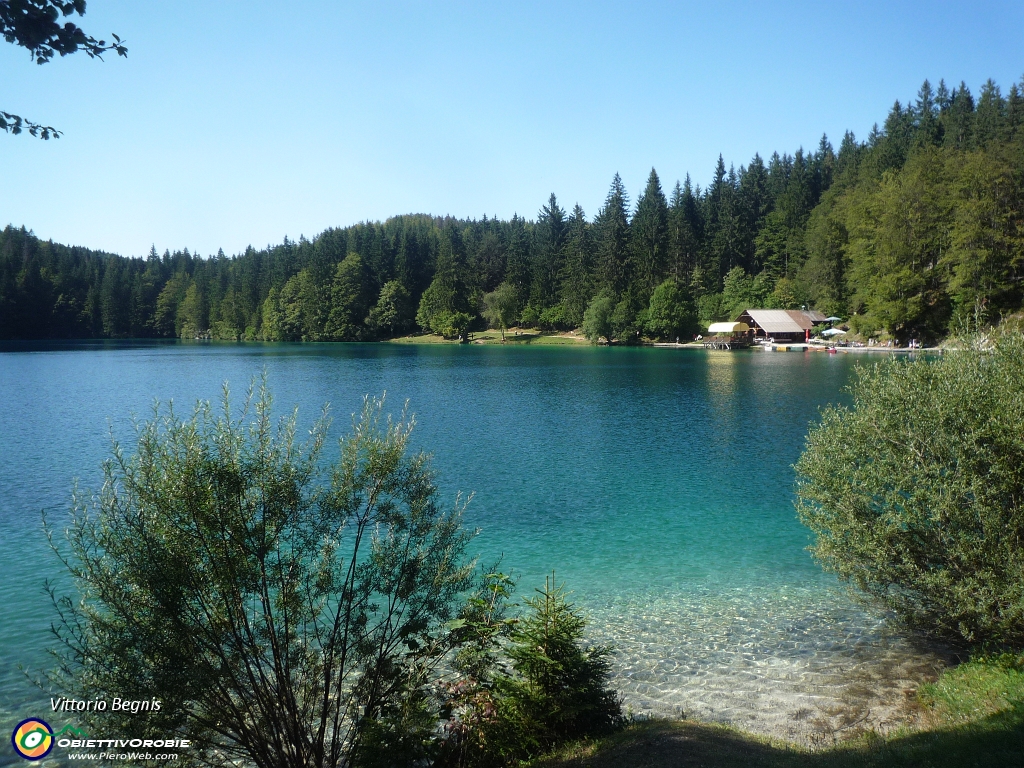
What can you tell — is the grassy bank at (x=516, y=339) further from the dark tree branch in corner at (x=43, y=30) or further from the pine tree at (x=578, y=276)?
the dark tree branch in corner at (x=43, y=30)

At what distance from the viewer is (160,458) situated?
21.7 feet

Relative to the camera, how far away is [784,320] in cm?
9575

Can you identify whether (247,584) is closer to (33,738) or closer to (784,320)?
(33,738)

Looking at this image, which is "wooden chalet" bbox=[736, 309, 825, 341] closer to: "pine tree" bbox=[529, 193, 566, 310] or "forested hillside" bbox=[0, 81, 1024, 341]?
"forested hillside" bbox=[0, 81, 1024, 341]

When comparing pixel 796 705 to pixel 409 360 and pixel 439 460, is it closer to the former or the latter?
pixel 439 460

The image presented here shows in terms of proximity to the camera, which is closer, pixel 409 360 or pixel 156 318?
pixel 409 360

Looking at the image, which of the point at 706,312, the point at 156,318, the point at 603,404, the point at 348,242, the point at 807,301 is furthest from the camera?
the point at 156,318

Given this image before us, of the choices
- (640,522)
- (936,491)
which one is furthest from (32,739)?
(640,522)

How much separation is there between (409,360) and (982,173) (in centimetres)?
7103

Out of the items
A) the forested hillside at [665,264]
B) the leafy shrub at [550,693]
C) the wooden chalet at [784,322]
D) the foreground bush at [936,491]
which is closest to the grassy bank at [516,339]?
the forested hillside at [665,264]

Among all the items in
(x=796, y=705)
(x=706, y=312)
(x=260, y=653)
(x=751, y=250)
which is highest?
(x=751, y=250)

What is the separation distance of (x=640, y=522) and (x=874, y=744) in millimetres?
11692

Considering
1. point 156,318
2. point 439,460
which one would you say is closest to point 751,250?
point 439,460

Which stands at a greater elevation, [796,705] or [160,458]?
[160,458]
